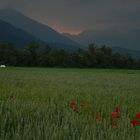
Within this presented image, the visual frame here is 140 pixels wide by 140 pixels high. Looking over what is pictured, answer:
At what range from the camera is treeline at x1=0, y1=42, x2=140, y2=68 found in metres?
82.4

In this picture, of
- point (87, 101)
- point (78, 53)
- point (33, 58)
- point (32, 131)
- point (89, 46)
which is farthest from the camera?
point (89, 46)

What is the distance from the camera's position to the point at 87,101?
6902 millimetres

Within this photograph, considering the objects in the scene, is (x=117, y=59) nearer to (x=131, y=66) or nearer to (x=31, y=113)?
(x=131, y=66)

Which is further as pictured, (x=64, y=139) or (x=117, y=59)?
(x=117, y=59)

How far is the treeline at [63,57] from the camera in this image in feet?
270

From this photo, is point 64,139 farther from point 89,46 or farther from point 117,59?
point 89,46

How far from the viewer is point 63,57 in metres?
87.1

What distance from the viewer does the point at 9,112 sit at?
4.07 meters

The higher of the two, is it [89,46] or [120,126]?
[89,46]

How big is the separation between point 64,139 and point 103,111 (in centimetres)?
259

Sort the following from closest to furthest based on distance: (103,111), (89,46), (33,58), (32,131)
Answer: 1. (32,131)
2. (103,111)
3. (33,58)
4. (89,46)

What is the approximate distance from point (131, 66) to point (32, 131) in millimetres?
91446

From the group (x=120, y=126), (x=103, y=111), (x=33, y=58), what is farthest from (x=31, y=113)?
(x=33, y=58)

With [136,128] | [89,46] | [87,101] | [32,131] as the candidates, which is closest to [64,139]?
[32,131]
